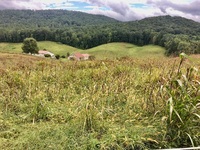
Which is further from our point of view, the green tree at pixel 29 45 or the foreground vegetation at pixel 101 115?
the green tree at pixel 29 45

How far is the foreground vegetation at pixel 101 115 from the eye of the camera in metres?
2.91

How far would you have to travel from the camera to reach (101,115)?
345 centimetres

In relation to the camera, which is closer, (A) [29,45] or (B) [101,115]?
(B) [101,115]

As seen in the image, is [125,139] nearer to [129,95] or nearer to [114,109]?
[114,109]

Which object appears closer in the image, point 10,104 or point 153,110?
point 153,110

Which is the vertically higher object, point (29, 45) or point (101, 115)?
point (101, 115)

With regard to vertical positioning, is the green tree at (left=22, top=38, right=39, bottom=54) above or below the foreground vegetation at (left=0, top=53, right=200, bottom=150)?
below

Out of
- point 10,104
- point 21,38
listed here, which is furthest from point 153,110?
point 21,38

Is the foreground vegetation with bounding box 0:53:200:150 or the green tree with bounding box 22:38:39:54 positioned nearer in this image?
the foreground vegetation with bounding box 0:53:200:150

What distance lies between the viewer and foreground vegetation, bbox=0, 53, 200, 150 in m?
→ 2.91

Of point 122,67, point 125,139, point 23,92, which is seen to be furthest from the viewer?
point 122,67

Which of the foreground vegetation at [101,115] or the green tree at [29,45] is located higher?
the foreground vegetation at [101,115]

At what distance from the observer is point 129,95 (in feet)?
13.5

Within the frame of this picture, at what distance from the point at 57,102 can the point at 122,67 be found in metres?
2.62
